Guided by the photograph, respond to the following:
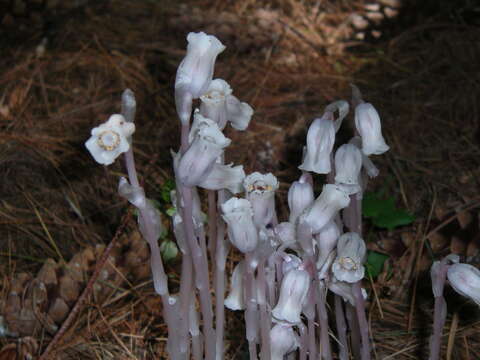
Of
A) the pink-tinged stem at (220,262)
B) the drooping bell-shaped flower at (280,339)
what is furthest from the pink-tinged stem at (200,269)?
the drooping bell-shaped flower at (280,339)

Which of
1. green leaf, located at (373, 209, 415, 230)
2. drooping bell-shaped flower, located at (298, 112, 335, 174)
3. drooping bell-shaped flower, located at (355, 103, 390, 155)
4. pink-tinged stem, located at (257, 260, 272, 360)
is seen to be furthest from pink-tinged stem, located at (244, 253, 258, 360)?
green leaf, located at (373, 209, 415, 230)

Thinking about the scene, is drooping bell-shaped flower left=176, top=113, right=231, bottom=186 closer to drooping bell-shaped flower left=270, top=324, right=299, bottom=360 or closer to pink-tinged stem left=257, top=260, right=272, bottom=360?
pink-tinged stem left=257, top=260, right=272, bottom=360

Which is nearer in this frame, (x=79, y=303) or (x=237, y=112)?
(x=237, y=112)

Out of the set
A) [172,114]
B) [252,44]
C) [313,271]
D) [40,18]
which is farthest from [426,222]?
[40,18]

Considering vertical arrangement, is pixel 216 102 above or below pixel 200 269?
above

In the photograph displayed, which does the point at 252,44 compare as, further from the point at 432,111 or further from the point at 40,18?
the point at 40,18

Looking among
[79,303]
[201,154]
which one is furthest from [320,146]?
[79,303]

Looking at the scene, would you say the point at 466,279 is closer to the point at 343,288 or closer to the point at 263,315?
the point at 343,288
